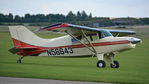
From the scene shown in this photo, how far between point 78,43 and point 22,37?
3280mm

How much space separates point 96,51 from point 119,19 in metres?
69.6

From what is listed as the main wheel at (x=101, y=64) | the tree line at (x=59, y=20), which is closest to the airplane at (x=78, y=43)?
the main wheel at (x=101, y=64)

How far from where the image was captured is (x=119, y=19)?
87188 millimetres

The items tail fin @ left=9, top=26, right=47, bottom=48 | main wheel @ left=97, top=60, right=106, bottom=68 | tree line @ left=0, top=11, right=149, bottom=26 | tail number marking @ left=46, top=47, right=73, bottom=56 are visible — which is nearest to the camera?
main wheel @ left=97, top=60, right=106, bottom=68

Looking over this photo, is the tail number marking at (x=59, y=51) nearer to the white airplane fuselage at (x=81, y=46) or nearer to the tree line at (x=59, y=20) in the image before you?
the white airplane fuselage at (x=81, y=46)

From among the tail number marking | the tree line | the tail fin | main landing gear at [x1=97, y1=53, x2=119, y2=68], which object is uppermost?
the tail fin

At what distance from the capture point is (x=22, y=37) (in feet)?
66.1

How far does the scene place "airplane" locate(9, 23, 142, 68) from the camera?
17.8m

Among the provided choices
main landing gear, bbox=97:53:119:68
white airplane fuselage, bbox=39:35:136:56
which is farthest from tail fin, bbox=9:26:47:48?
main landing gear, bbox=97:53:119:68

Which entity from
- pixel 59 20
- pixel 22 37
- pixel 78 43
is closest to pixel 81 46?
pixel 78 43

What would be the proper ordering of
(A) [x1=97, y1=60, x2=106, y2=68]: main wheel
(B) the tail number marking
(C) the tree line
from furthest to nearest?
(C) the tree line, (B) the tail number marking, (A) [x1=97, y1=60, x2=106, y2=68]: main wheel

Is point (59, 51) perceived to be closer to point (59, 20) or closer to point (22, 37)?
point (22, 37)

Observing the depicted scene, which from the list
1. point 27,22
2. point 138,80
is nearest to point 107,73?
point 138,80

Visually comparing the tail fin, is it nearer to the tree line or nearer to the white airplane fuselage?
→ the white airplane fuselage
